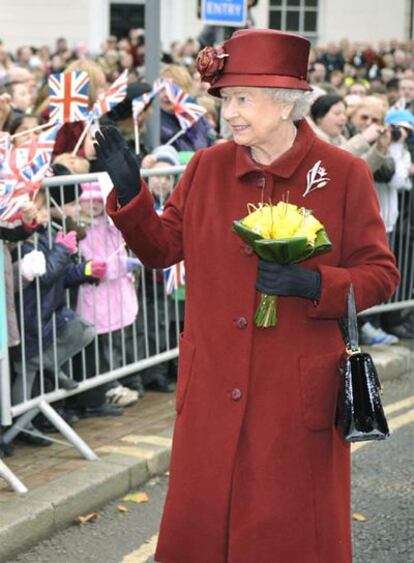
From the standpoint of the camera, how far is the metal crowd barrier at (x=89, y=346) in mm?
6242

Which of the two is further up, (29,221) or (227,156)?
(227,156)

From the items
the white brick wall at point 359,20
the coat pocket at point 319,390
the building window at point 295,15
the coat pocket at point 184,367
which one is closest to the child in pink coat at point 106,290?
the coat pocket at point 184,367

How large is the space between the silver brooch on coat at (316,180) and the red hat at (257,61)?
0.26 metres

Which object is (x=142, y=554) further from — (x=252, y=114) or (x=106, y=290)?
(x=252, y=114)

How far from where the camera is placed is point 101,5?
29.3 m

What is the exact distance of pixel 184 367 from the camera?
13.2 feet

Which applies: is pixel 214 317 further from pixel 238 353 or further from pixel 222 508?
pixel 222 508

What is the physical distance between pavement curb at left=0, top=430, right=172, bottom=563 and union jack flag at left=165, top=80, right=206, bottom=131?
9.63 ft

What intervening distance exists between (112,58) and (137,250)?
54.0 feet

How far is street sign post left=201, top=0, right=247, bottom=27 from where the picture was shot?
1002 centimetres

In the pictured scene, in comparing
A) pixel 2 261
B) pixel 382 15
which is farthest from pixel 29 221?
pixel 382 15

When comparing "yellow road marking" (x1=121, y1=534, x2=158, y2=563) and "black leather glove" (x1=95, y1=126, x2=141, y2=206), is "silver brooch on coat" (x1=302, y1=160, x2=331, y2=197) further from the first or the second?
"yellow road marking" (x1=121, y1=534, x2=158, y2=563)

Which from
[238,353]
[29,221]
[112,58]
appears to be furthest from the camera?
[112,58]

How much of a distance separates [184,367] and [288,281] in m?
0.50
